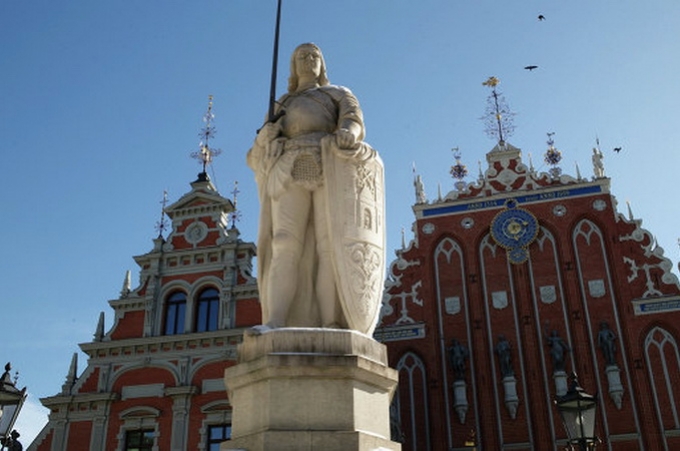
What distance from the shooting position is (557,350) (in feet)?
54.0

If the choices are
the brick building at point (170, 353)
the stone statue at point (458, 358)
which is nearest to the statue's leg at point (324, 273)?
the brick building at point (170, 353)

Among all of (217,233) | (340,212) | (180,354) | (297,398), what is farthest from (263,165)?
(217,233)

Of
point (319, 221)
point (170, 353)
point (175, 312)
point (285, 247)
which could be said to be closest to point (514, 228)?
point (175, 312)

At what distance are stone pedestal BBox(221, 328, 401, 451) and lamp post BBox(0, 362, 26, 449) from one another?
332 centimetres

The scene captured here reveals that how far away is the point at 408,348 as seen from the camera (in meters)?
17.5

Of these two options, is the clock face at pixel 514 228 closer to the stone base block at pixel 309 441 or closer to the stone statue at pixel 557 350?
the stone statue at pixel 557 350

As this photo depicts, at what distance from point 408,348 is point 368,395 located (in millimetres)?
14071

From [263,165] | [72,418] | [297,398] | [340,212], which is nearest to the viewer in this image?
[297,398]

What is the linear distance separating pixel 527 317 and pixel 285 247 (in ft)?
46.3

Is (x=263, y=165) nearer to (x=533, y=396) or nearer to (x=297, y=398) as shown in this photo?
(x=297, y=398)

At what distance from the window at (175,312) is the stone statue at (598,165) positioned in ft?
37.0

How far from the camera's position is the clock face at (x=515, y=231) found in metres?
18.1

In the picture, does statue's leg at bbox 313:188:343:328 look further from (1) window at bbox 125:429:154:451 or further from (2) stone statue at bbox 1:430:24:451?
(1) window at bbox 125:429:154:451

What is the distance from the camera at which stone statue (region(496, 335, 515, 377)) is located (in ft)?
54.6
